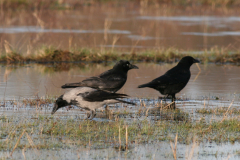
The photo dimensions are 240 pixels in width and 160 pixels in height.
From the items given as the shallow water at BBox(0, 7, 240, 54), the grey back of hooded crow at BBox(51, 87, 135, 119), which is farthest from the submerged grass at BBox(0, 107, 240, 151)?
the shallow water at BBox(0, 7, 240, 54)

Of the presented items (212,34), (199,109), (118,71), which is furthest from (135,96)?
(212,34)

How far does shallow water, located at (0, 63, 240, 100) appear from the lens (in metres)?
11.9

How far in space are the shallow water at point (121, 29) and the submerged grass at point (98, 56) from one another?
1.29 feet

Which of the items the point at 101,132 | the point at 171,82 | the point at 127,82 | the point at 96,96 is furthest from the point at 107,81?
the point at 127,82

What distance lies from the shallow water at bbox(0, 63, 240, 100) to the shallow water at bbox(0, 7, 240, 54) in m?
1.61

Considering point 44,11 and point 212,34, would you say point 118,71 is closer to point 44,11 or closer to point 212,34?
point 212,34

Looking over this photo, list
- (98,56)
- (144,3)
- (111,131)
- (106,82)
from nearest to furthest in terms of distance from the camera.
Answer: (111,131) → (106,82) → (98,56) → (144,3)

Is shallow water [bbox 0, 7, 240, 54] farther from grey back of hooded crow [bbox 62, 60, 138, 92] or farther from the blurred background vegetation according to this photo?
grey back of hooded crow [bbox 62, 60, 138, 92]

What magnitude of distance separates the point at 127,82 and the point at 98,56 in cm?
374

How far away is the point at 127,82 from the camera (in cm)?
1371

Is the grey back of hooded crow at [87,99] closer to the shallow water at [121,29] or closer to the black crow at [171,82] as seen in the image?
the black crow at [171,82]

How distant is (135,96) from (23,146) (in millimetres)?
5009

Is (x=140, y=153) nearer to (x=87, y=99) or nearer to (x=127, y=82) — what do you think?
(x=87, y=99)

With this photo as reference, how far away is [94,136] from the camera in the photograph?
7.37 metres
